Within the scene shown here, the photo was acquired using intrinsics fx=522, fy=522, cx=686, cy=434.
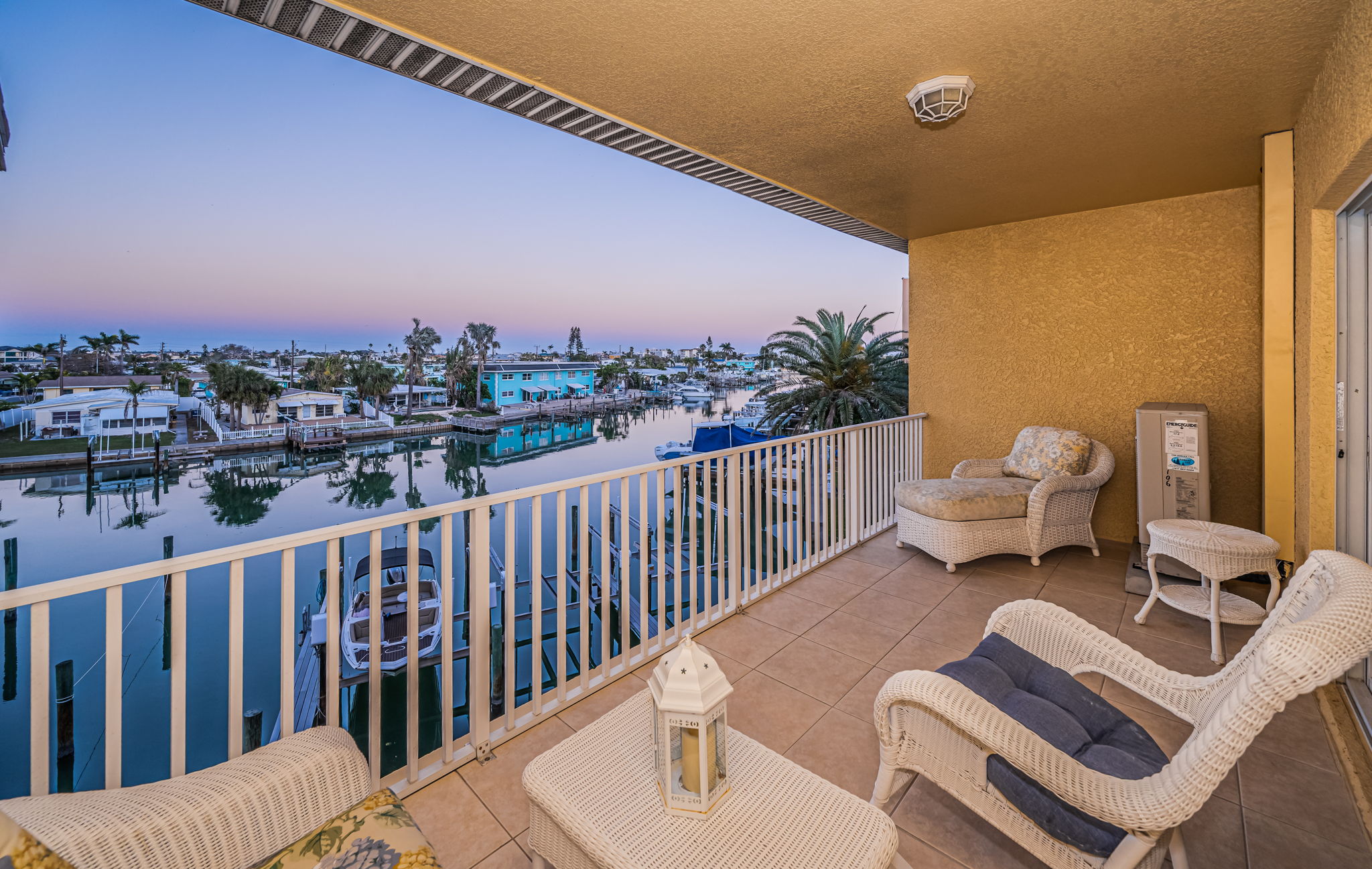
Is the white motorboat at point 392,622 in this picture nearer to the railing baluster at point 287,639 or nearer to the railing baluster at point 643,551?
the railing baluster at point 643,551

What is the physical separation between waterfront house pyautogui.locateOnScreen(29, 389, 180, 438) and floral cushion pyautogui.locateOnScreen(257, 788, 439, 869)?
3986mm

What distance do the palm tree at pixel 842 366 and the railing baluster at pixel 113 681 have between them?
8188mm

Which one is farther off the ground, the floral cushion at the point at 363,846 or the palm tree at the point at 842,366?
the palm tree at the point at 842,366

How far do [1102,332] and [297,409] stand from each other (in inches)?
373

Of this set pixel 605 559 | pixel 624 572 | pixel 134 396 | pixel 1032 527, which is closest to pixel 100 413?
pixel 134 396

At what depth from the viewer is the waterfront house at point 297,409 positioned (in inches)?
272

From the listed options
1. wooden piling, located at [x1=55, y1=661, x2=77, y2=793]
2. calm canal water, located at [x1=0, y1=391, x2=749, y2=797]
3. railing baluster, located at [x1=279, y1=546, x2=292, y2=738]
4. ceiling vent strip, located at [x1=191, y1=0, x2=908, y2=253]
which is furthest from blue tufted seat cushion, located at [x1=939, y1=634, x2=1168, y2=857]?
wooden piling, located at [x1=55, y1=661, x2=77, y2=793]

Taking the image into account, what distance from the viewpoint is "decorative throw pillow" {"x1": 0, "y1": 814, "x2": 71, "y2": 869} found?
2.32ft

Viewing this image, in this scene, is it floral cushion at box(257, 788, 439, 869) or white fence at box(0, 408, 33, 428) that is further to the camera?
white fence at box(0, 408, 33, 428)

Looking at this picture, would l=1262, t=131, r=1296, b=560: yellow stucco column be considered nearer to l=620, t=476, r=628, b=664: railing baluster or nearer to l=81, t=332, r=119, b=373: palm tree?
l=620, t=476, r=628, b=664: railing baluster

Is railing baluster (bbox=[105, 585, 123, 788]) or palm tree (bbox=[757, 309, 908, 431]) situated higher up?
palm tree (bbox=[757, 309, 908, 431])

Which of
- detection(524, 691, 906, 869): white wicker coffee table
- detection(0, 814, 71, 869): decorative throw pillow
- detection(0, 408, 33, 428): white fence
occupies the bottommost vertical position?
detection(524, 691, 906, 869): white wicker coffee table

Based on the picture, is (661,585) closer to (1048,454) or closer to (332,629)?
(332,629)

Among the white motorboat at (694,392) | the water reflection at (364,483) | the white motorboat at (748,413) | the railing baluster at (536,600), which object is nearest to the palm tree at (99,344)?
the railing baluster at (536,600)
